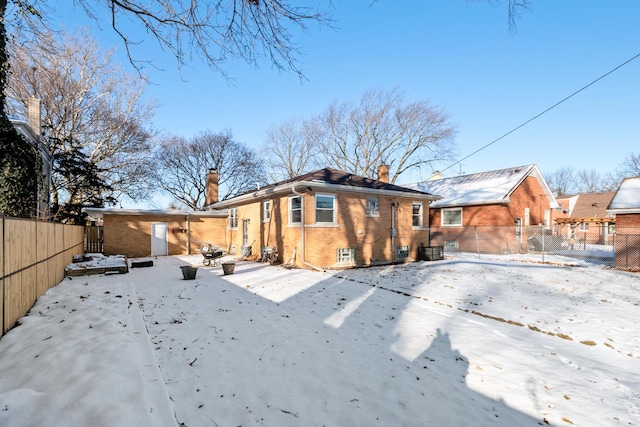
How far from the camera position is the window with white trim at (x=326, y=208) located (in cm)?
1287

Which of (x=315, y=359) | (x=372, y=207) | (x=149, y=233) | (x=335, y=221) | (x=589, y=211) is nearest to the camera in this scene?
(x=315, y=359)

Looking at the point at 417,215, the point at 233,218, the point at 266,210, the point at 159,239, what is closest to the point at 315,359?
the point at 266,210

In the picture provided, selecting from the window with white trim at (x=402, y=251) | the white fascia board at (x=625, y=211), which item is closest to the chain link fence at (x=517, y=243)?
the white fascia board at (x=625, y=211)

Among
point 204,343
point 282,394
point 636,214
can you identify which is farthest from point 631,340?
point 636,214

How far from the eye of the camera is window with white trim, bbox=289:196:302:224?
42.4ft

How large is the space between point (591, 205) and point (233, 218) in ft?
139

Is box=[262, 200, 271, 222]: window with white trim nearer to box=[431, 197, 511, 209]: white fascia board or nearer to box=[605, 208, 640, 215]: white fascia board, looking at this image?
box=[431, 197, 511, 209]: white fascia board

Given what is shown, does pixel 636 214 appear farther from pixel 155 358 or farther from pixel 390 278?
pixel 155 358

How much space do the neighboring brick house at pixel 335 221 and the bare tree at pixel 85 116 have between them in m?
12.2

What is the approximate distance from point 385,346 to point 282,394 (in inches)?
85.3

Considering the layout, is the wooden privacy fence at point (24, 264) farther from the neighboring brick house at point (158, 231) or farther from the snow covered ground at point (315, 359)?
the neighboring brick house at point (158, 231)

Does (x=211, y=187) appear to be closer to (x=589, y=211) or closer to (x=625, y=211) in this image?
(x=625, y=211)

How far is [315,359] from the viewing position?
168 inches

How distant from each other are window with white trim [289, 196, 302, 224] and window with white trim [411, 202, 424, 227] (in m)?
7.07
